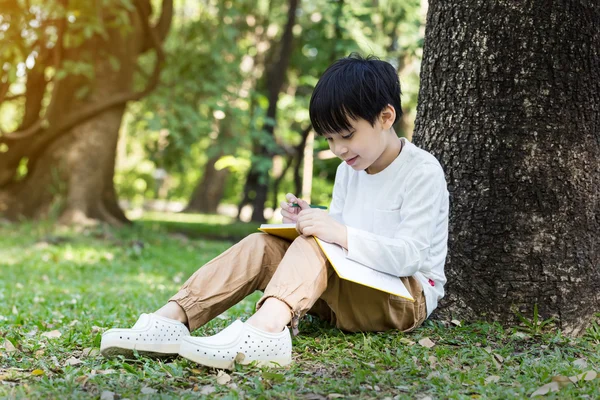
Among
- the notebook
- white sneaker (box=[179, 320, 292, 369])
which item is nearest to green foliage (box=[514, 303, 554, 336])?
the notebook

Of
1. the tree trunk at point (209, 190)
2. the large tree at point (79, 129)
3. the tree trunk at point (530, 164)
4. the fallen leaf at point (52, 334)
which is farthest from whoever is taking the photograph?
the tree trunk at point (209, 190)

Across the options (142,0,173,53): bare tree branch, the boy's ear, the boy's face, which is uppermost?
(142,0,173,53): bare tree branch

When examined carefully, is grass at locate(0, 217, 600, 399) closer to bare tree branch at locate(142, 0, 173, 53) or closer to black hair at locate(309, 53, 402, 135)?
black hair at locate(309, 53, 402, 135)

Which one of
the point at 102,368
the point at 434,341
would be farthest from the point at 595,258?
the point at 102,368

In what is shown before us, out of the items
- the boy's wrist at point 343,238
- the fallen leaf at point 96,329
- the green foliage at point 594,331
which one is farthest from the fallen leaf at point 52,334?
the green foliage at point 594,331

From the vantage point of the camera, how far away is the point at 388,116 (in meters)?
3.02

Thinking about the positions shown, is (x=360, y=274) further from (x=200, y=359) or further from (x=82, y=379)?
(x=82, y=379)

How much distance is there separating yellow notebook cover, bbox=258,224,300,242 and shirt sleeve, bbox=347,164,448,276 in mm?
295

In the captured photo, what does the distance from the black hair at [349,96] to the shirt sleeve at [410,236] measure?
345 mm

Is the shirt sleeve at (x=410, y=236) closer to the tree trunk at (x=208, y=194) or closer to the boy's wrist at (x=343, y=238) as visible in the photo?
the boy's wrist at (x=343, y=238)

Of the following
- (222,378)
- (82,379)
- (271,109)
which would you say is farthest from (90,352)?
(271,109)

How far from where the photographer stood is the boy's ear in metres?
2.99

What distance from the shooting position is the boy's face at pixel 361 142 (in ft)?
9.72

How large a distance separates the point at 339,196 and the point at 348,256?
69 centimetres
